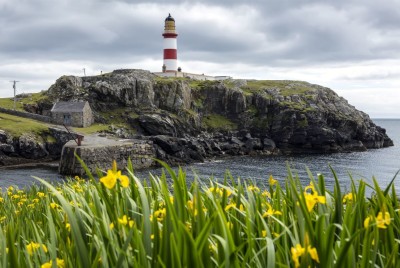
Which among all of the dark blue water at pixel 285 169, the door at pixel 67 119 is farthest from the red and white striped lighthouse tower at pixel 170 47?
the dark blue water at pixel 285 169

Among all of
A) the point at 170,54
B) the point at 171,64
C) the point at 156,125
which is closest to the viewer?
the point at 156,125

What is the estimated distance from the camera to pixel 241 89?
118250mm

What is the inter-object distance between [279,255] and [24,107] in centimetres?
9729

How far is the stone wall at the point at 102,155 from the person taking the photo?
60.2 metres

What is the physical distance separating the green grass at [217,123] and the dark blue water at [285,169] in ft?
67.4

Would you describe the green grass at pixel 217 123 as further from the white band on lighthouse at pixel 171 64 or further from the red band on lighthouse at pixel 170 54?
the red band on lighthouse at pixel 170 54

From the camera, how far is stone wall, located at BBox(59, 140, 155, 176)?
60188mm

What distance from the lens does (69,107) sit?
84.7 metres

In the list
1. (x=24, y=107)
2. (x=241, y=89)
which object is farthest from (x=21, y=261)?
(x=241, y=89)

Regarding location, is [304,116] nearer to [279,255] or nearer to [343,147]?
[343,147]

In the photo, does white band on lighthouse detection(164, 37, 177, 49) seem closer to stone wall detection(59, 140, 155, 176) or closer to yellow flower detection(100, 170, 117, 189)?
stone wall detection(59, 140, 155, 176)

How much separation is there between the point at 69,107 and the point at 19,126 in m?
13.5

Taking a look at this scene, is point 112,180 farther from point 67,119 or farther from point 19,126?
point 67,119

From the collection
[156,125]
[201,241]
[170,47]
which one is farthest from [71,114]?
[201,241]
